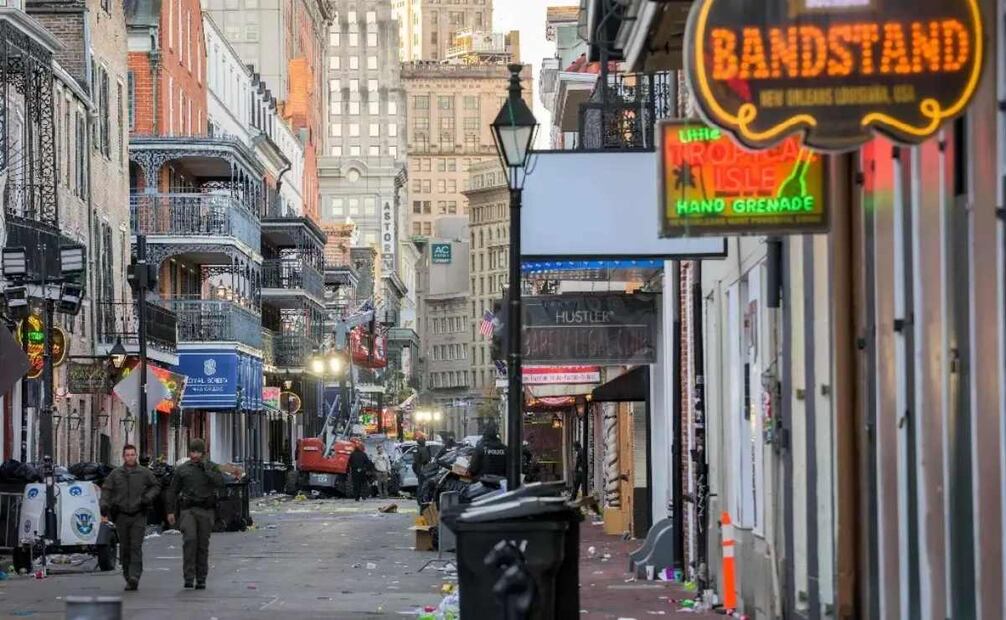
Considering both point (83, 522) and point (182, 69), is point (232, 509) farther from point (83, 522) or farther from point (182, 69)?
point (182, 69)

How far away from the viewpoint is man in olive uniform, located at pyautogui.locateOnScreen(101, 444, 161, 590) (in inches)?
930

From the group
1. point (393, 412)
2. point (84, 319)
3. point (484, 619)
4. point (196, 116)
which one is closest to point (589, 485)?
point (84, 319)

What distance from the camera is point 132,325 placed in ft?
162

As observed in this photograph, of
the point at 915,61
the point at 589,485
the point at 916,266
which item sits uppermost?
the point at 915,61

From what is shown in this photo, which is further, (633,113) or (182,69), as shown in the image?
(182,69)

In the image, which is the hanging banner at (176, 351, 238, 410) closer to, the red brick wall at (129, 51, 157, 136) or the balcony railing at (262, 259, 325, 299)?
the red brick wall at (129, 51, 157, 136)

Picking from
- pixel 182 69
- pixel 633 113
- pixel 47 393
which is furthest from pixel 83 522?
pixel 182 69

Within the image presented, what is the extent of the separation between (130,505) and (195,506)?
0.73 m

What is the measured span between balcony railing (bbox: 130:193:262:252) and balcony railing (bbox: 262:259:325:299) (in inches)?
644

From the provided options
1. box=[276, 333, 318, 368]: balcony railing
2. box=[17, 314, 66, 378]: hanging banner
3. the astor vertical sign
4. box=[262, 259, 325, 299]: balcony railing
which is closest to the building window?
box=[262, 259, 325, 299]: balcony railing

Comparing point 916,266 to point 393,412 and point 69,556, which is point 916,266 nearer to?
point 69,556

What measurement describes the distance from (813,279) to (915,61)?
5.52m

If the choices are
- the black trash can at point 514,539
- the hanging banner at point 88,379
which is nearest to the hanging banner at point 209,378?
the hanging banner at point 88,379

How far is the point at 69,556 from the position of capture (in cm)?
2975
